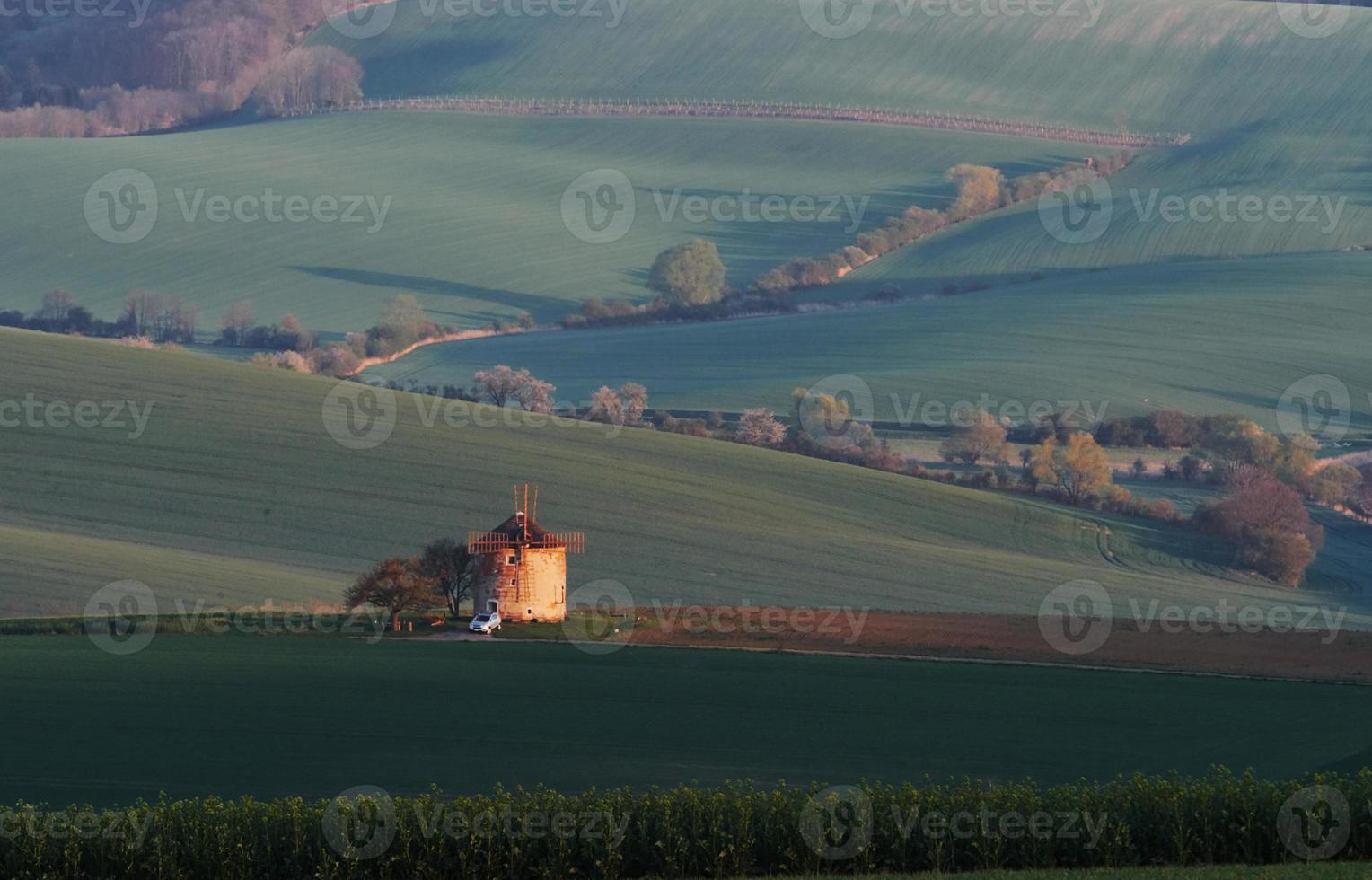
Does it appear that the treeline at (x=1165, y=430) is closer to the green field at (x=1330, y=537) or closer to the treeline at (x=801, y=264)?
the green field at (x=1330, y=537)

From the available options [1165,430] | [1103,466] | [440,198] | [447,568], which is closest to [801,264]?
[440,198]

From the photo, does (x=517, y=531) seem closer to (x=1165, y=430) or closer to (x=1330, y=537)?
(x=1330, y=537)

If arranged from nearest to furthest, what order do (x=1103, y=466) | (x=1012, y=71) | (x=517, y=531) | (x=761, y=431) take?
(x=517, y=531)
(x=1103, y=466)
(x=761, y=431)
(x=1012, y=71)

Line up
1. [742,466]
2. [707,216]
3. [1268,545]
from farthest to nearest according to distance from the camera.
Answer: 1. [707,216]
2. [742,466]
3. [1268,545]

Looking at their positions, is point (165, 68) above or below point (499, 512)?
above

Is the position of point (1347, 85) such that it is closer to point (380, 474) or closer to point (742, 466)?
point (742, 466)

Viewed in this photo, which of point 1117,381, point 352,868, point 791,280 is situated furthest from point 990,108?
point 352,868
